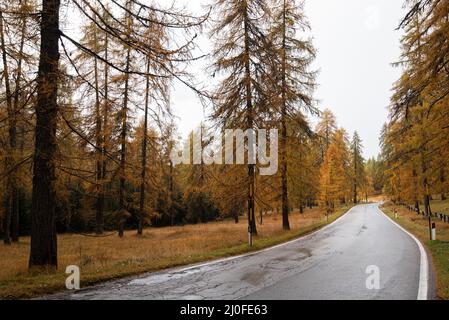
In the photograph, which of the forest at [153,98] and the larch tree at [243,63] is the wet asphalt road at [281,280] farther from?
the larch tree at [243,63]

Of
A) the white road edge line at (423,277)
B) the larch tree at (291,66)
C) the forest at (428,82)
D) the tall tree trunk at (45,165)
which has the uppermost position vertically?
the larch tree at (291,66)

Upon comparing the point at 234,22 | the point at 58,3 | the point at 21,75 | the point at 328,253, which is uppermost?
the point at 234,22

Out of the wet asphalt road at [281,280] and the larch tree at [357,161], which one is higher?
the larch tree at [357,161]

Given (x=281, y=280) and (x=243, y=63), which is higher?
(x=243, y=63)

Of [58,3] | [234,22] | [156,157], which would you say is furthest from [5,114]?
[234,22]

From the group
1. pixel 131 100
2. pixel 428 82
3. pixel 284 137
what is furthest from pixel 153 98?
pixel 284 137

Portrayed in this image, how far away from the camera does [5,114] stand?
8672 millimetres

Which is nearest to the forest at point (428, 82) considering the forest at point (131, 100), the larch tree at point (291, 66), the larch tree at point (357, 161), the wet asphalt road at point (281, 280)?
the wet asphalt road at point (281, 280)

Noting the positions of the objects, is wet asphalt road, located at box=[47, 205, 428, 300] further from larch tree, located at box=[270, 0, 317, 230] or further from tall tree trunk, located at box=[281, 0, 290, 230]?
larch tree, located at box=[270, 0, 317, 230]

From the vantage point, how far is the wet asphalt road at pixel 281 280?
255 inches

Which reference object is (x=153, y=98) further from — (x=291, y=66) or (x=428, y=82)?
(x=291, y=66)

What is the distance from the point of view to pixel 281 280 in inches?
303

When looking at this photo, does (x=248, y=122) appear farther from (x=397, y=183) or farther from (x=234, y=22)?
(x=397, y=183)
